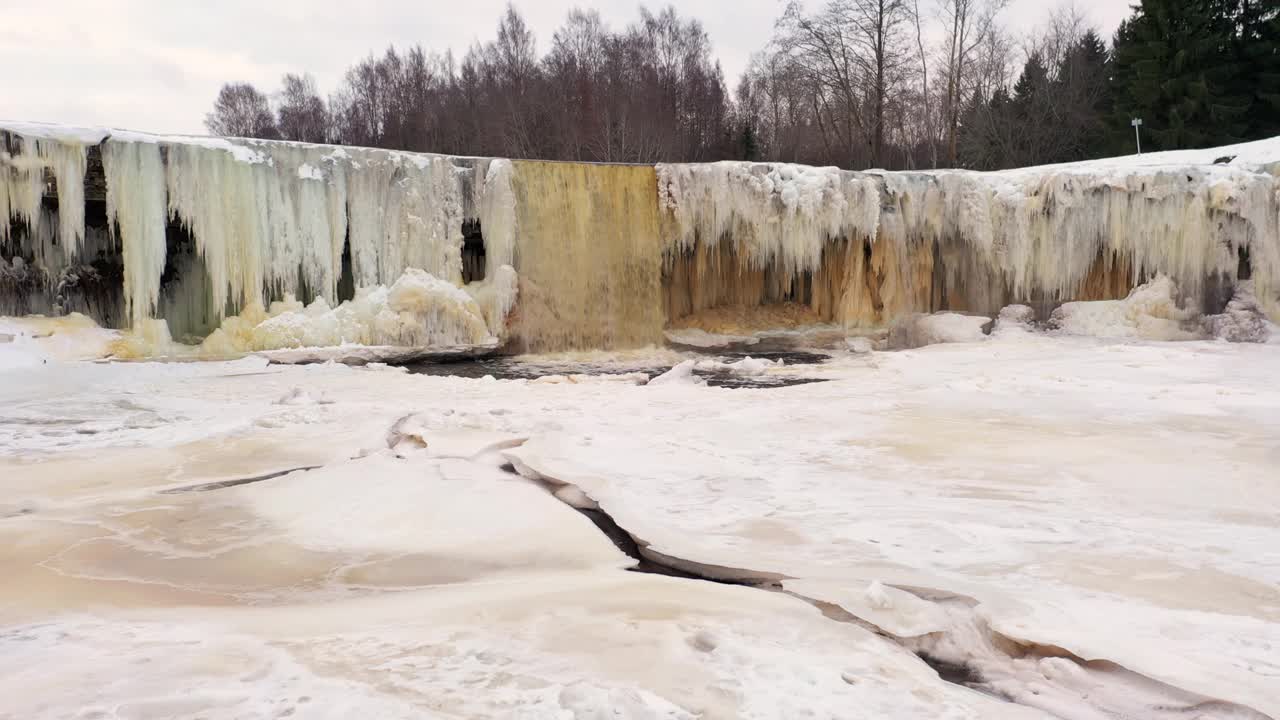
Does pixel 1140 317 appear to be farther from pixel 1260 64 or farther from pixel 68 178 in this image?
pixel 1260 64

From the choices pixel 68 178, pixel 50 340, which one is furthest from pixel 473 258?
pixel 50 340

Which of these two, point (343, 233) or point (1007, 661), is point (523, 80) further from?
point (1007, 661)

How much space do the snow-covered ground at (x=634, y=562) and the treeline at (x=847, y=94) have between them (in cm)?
2210

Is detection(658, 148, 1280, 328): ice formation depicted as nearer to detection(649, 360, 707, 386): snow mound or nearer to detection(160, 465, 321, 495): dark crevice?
detection(649, 360, 707, 386): snow mound

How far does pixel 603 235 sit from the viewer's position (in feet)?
42.3

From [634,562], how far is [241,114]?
5422 cm

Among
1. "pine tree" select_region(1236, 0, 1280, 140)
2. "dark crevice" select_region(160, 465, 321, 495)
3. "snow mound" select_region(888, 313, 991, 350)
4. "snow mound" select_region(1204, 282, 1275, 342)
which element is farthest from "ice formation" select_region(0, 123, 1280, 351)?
"pine tree" select_region(1236, 0, 1280, 140)

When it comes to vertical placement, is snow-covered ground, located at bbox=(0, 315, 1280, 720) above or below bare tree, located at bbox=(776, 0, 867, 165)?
below

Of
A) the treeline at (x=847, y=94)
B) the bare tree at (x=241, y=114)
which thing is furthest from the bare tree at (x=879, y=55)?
the bare tree at (x=241, y=114)

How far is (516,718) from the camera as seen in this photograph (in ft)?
6.39

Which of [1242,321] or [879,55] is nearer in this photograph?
[1242,321]

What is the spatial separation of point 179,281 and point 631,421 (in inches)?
287

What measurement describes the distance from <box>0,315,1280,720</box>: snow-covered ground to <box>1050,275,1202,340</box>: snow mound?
290 inches

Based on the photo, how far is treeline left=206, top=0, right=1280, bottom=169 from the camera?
23.9m
